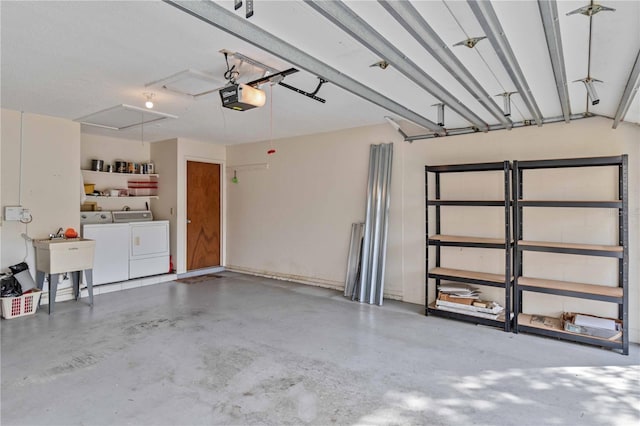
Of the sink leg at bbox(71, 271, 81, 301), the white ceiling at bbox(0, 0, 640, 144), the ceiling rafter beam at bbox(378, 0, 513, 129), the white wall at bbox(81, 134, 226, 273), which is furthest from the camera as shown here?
the white wall at bbox(81, 134, 226, 273)

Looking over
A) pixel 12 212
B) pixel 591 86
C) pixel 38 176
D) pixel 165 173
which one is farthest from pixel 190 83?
pixel 165 173

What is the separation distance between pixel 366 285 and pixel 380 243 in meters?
0.61

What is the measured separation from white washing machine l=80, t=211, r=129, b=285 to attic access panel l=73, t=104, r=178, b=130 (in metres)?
1.51

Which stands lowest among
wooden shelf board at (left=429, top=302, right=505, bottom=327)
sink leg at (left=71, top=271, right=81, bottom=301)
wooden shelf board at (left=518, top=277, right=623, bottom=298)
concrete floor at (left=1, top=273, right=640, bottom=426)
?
concrete floor at (left=1, top=273, right=640, bottom=426)

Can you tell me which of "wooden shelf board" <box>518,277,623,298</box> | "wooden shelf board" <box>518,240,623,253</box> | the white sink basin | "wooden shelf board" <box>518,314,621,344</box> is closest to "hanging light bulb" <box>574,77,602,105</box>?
"wooden shelf board" <box>518,240,623,253</box>

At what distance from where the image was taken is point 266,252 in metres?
6.54

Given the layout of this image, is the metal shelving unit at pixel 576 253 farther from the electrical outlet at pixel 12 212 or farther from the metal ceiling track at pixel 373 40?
the electrical outlet at pixel 12 212

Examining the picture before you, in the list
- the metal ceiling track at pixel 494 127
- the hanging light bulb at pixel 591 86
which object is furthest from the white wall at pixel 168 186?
the hanging light bulb at pixel 591 86

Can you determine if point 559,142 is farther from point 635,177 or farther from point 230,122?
point 230,122

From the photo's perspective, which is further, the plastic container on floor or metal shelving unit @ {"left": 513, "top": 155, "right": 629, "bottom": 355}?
the plastic container on floor

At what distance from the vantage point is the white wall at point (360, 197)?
3.63 metres

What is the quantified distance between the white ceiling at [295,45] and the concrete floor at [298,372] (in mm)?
2225

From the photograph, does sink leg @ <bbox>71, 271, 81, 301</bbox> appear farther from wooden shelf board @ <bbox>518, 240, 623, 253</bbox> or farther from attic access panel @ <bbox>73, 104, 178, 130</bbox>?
wooden shelf board @ <bbox>518, 240, 623, 253</bbox>

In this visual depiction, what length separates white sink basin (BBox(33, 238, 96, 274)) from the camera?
4.36 metres
